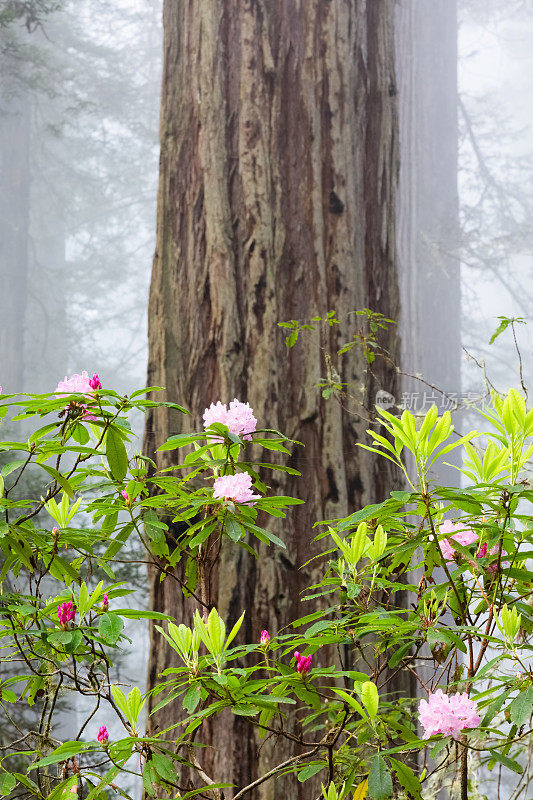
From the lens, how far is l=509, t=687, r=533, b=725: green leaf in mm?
435

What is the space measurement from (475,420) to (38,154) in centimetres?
440

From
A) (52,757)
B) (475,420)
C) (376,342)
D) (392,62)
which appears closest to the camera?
(52,757)

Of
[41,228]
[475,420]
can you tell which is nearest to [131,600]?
[475,420]

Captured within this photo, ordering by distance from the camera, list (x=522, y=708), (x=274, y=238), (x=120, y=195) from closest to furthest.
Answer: (x=522, y=708), (x=274, y=238), (x=120, y=195)

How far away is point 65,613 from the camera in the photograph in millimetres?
589

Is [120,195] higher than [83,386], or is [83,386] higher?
[120,195]

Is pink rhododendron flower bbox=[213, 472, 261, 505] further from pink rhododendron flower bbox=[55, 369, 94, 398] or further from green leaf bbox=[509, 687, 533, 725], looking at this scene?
green leaf bbox=[509, 687, 533, 725]

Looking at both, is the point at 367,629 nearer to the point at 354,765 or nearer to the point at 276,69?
the point at 354,765

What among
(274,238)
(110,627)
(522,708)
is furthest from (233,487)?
(274,238)

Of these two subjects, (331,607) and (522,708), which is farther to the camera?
(331,607)

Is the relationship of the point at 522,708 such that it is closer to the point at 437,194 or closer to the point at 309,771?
the point at 309,771

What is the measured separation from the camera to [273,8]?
3.94 ft

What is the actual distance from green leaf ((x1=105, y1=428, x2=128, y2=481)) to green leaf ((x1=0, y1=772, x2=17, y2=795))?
0.98 feet

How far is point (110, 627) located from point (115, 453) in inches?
5.2
